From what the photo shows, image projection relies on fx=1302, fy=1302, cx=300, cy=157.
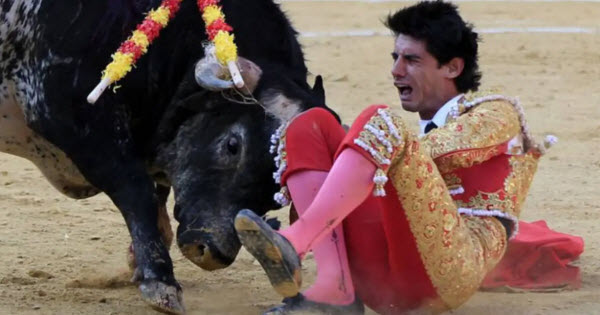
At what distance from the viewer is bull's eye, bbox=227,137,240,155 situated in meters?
4.33

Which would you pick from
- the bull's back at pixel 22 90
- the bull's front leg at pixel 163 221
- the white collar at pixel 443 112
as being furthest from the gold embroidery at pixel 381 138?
the bull's front leg at pixel 163 221

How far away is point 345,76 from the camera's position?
948cm

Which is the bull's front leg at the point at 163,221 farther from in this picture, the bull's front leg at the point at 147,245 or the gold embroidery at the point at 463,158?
the gold embroidery at the point at 463,158

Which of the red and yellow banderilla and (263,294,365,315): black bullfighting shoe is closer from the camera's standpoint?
(263,294,365,315): black bullfighting shoe

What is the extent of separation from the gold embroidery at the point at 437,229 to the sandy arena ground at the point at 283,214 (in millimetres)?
443

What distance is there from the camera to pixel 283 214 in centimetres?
605

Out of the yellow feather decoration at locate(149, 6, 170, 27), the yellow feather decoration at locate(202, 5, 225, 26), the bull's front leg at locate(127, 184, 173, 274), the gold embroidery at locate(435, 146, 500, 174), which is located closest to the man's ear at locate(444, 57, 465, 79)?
the gold embroidery at locate(435, 146, 500, 174)

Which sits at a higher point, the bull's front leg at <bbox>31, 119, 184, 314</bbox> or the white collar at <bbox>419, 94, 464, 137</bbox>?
the white collar at <bbox>419, 94, 464, 137</bbox>

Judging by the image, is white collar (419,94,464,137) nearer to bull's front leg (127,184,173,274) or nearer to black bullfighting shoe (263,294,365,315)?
black bullfighting shoe (263,294,365,315)

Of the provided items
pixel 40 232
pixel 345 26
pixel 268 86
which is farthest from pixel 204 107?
pixel 345 26

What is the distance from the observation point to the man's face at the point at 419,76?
13.3ft

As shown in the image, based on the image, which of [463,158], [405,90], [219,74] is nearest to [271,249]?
[463,158]

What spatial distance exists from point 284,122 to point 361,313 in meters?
0.71

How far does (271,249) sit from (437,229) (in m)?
0.57
